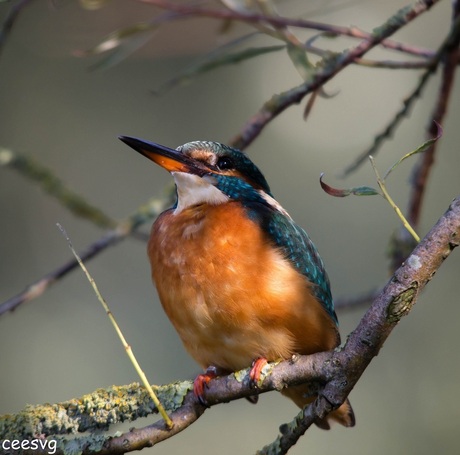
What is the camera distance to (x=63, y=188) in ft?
11.6

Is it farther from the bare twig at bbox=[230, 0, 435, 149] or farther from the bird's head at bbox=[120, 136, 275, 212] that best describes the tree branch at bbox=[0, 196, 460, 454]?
the bare twig at bbox=[230, 0, 435, 149]

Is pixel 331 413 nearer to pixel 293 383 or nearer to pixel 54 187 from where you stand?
pixel 293 383

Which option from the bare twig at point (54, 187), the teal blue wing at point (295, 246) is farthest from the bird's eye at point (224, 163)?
the bare twig at point (54, 187)

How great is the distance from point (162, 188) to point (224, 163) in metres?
2.59

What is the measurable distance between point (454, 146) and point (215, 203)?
3668 millimetres

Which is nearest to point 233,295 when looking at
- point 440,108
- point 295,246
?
point 295,246

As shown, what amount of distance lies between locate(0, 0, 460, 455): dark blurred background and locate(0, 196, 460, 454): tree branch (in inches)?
109

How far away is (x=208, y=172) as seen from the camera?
3.37 metres

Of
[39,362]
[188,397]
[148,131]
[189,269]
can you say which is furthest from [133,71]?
[188,397]

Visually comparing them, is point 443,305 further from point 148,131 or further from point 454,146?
point 148,131

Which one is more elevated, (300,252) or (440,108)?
(440,108)

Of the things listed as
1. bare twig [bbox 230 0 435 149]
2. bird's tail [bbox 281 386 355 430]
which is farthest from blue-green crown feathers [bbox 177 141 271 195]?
bird's tail [bbox 281 386 355 430]

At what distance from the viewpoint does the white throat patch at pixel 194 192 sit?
3312 millimetres

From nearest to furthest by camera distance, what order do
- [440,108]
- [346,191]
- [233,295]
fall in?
[346,191] → [233,295] → [440,108]
